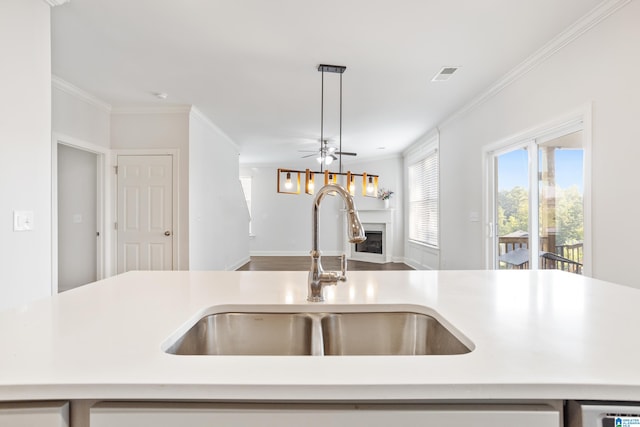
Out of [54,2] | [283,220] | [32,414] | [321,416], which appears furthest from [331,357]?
[283,220]

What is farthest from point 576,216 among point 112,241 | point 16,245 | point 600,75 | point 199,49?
point 112,241

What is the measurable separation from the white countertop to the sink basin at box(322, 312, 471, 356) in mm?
41

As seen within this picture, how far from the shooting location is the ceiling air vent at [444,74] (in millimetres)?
3352

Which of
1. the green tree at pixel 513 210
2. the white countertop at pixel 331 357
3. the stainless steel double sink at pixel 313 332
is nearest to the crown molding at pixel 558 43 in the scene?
the green tree at pixel 513 210

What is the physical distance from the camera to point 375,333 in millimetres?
1037

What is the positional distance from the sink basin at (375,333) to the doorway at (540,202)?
234 centimetres

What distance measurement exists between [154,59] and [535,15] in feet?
10.7

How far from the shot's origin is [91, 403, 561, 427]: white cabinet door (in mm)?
552

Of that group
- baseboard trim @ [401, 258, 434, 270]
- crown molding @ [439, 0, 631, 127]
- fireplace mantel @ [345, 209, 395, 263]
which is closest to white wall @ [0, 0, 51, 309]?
crown molding @ [439, 0, 631, 127]

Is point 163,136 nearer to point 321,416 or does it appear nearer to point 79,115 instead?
point 79,115

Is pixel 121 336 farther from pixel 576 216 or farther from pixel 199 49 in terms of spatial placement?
pixel 576 216

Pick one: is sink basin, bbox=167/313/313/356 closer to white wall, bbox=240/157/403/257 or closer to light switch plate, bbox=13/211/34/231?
light switch plate, bbox=13/211/34/231

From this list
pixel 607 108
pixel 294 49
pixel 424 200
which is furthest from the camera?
pixel 424 200

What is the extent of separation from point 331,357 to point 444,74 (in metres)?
3.58
